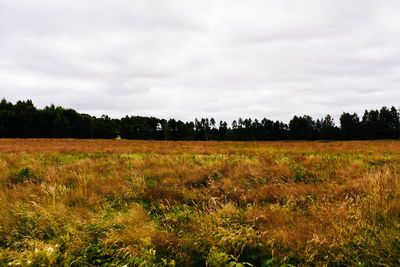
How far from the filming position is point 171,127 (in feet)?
335

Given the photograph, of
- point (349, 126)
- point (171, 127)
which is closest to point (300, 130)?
point (349, 126)

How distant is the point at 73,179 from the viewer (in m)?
6.56

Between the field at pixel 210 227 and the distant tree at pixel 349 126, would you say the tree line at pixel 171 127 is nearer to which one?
the distant tree at pixel 349 126

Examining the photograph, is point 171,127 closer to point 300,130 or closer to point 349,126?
point 300,130

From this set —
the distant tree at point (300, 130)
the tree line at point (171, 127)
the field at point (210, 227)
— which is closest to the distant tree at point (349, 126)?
the tree line at point (171, 127)

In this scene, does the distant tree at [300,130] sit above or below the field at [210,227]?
above

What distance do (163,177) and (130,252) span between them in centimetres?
405

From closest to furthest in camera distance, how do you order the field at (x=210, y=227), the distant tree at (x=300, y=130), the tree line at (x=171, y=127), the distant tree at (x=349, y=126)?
1. the field at (x=210, y=227)
2. the tree line at (x=171, y=127)
3. the distant tree at (x=349, y=126)
4. the distant tree at (x=300, y=130)

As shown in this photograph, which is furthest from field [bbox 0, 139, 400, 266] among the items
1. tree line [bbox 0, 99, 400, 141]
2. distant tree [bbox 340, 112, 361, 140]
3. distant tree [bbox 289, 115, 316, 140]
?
distant tree [bbox 289, 115, 316, 140]

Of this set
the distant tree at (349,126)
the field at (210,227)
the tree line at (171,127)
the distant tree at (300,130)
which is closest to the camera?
the field at (210,227)

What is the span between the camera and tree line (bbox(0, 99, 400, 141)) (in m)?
59.6

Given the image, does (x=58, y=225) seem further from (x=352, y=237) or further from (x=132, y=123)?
(x=132, y=123)

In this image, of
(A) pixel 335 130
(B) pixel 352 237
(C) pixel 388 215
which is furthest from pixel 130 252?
(A) pixel 335 130

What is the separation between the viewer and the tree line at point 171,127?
196 feet
